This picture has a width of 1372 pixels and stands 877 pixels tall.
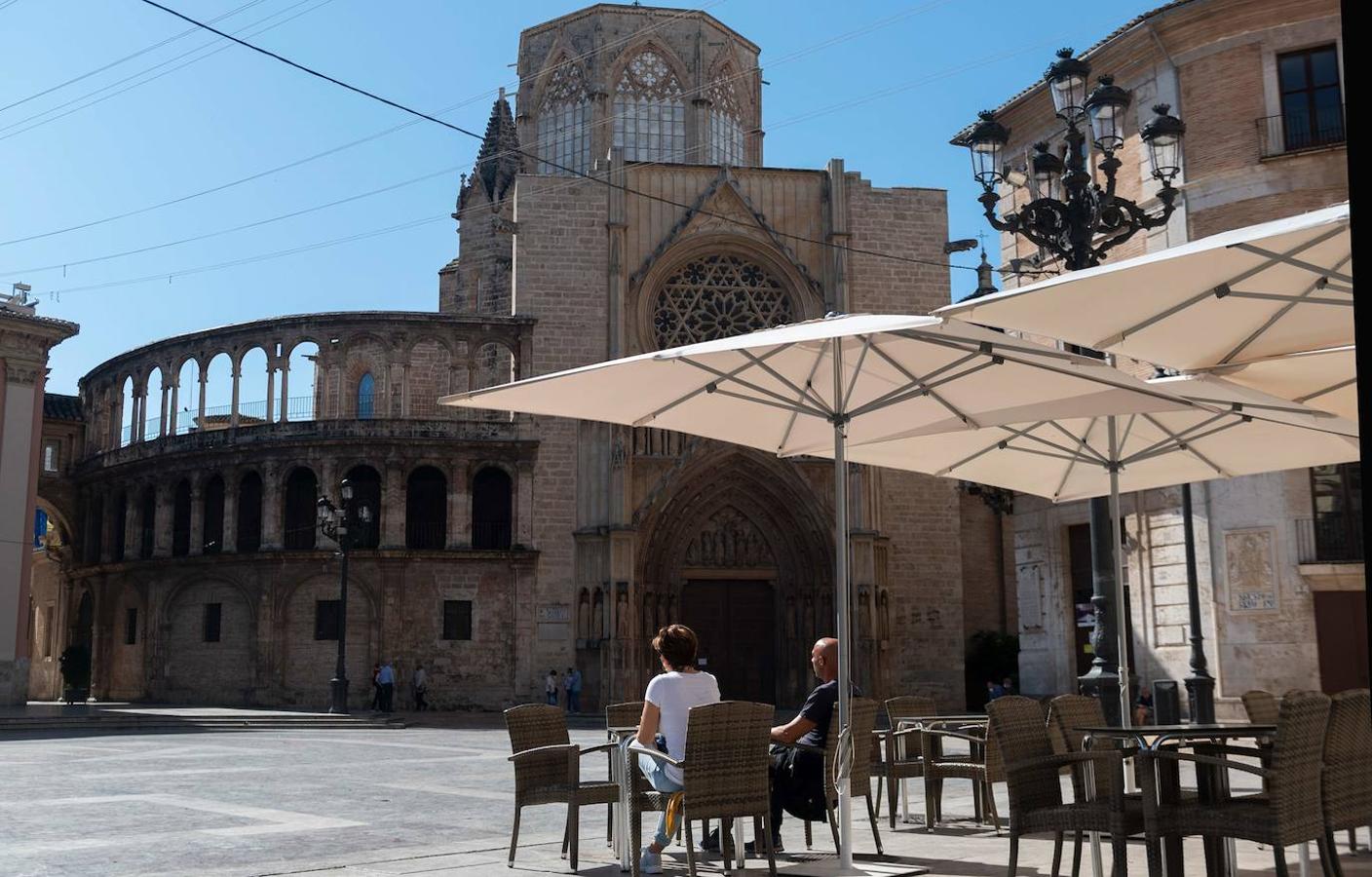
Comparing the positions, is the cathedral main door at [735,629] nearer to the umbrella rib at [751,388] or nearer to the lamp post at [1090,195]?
the lamp post at [1090,195]

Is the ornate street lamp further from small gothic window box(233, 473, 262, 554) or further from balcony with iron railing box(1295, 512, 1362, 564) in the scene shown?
small gothic window box(233, 473, 262, 554)

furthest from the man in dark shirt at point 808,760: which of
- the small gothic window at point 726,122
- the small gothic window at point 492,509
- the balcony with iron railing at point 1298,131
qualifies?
the small gothic window at point 726,122

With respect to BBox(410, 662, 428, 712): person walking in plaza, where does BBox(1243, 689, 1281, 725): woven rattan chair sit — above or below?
above

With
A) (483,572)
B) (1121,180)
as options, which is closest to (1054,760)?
(1121,180)

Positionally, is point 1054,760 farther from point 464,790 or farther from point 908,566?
point 908,566

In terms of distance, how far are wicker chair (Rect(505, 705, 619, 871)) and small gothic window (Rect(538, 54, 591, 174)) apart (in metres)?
32.3

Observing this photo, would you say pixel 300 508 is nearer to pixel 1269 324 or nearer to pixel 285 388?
pixel 285 388

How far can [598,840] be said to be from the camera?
335 inches

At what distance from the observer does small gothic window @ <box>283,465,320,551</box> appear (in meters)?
32.6

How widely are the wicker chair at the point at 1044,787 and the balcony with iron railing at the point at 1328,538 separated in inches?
645

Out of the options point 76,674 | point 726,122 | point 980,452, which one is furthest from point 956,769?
point 726,122

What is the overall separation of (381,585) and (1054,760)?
2680cm

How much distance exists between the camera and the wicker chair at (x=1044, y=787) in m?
5.68

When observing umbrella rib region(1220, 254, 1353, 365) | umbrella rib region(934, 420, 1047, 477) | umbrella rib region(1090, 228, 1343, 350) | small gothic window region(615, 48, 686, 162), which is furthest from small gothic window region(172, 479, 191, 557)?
umbrella rib region(1090, 228, 1343, 350)
